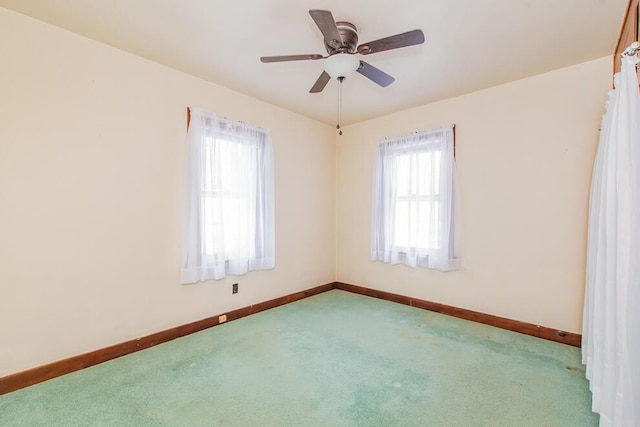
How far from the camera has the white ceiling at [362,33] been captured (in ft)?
6.40

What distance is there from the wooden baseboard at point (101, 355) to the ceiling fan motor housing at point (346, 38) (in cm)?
273

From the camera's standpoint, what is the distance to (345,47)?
6.68 feet

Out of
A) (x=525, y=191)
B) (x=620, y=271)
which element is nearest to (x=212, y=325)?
(x=620, y=271)

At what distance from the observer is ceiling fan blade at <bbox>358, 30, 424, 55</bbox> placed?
5.72ft

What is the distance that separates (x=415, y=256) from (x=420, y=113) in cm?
177

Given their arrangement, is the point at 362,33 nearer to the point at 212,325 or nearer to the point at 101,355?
the point at 212,325

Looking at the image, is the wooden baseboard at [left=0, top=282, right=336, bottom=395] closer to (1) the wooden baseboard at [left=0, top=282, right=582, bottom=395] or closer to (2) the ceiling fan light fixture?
(1) the wooden baseboard at [left=0, top=282, right=582, bottom=395]

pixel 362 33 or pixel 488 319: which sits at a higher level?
pixel 362 33

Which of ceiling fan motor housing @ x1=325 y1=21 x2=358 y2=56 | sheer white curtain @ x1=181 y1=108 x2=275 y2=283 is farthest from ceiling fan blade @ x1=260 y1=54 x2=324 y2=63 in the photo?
sheer white curtain @ x1=181 y1=108 x2=275 y2=283

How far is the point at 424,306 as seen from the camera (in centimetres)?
367

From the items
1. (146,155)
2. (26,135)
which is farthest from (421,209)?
(26,135)

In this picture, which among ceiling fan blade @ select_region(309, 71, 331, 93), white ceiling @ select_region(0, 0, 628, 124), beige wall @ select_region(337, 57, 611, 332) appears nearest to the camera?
white ceiling @ select_region(0, 0, 628, 124)

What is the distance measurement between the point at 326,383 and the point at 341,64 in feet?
7.24

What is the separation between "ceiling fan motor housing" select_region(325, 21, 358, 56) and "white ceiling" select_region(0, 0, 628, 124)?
2.2 inches
